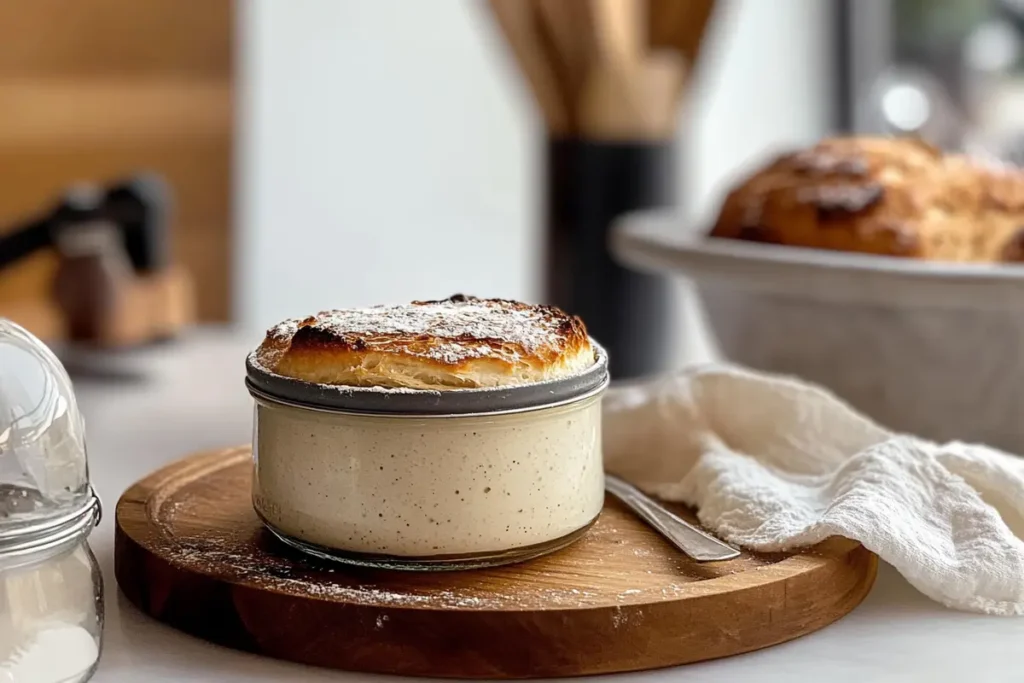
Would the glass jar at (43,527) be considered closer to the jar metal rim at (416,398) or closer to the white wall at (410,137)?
the jar metal rim at (416,398)

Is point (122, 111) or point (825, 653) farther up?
point (122, 111)

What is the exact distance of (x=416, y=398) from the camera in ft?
1.72

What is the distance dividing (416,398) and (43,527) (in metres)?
0.15

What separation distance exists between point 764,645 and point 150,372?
0.79 metres

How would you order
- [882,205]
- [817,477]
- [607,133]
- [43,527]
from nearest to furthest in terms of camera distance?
[43,527]
[817,477]
[882,205]
[607,133]

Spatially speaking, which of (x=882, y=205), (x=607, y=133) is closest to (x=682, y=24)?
(x=607, y=133)

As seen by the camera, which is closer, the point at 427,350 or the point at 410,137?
the point at 427,350

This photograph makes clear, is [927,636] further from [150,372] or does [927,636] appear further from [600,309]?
[150,372]

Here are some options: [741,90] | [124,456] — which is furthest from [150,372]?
[741,90]

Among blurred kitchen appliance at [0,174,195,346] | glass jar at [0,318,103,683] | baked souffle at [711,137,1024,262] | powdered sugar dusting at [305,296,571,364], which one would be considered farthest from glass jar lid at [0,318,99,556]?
blurred kitchen appliance at [0,174,195,346]

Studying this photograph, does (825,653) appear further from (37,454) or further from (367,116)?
(367,116)

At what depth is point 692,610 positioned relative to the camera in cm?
52

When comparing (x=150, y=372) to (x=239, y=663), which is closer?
(x=239, y=663)

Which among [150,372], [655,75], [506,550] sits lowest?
[150,372]
